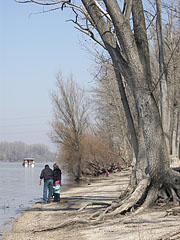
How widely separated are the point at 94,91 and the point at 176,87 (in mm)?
23131

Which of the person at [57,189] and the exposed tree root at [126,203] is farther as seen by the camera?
the person at [57,189]

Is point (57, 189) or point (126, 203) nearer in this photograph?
point (126, 203)

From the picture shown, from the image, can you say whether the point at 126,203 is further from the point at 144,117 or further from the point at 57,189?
the point at 57,189

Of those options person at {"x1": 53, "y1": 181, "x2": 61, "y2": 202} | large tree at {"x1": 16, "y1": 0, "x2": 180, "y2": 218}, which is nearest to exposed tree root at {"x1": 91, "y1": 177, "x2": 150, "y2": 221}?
large tree at {"x1": 16, "y1": 0, "x2": 180, "y2": 218}

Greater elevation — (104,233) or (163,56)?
(163,56)

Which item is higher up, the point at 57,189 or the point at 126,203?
the point at 57,189

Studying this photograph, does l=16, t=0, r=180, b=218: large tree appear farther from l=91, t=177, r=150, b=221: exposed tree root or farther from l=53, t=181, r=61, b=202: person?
l=53, t=181, r=61, b=202: person

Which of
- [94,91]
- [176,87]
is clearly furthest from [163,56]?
[94,91]

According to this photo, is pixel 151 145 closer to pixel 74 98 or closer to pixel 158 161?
pixel 158 161

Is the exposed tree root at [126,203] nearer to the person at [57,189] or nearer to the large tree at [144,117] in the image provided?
the large tree at [144,117]

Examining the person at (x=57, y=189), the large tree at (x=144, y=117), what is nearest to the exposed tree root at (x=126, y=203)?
the large tree at (x=144, y=117)

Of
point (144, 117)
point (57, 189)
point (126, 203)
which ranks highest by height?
point (144, 117)

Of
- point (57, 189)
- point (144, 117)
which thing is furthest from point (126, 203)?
point (57, 189)

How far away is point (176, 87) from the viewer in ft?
89.8
